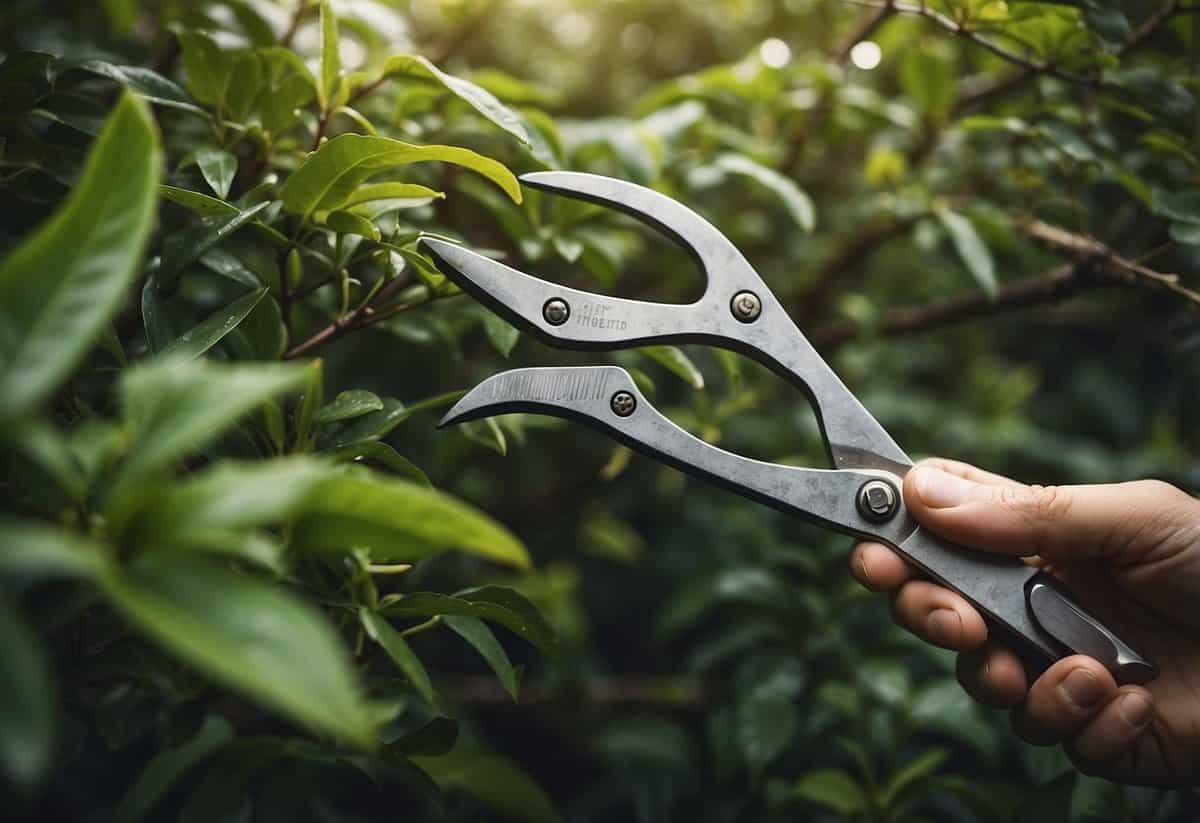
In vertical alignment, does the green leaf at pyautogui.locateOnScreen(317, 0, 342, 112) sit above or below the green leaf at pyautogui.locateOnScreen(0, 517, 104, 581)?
above


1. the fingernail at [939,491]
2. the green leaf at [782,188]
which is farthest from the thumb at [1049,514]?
the green leaf at [782,188]

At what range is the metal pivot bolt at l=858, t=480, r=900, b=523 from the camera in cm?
73

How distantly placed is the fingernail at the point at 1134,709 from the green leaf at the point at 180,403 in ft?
2.40

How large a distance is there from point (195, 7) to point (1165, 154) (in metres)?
1.25

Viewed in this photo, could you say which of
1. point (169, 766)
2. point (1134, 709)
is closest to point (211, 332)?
point (169, 766)

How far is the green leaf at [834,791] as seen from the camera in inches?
Result: 35.3

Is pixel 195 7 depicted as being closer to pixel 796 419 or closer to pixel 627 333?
pixel 627 333

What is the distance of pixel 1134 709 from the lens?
71cm

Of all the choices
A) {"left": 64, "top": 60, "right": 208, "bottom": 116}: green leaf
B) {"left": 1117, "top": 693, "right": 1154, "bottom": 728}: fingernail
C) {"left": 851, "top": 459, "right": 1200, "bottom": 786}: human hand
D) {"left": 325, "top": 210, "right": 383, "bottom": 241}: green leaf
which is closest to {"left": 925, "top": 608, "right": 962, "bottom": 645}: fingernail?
{"left": 851, "top": 459, "right": 1200, "bottom": 786}: human hand

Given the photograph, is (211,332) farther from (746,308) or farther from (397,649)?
(746,308)

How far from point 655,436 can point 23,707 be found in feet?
1.57

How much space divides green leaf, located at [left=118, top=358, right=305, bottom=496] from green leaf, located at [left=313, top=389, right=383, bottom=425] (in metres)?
0.23

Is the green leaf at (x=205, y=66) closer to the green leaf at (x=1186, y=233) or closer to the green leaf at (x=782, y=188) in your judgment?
the green leaf at (x=782, y=188)

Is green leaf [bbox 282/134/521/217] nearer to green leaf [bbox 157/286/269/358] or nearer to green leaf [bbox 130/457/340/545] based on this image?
green leaf [bbox 157/286/269/358]
